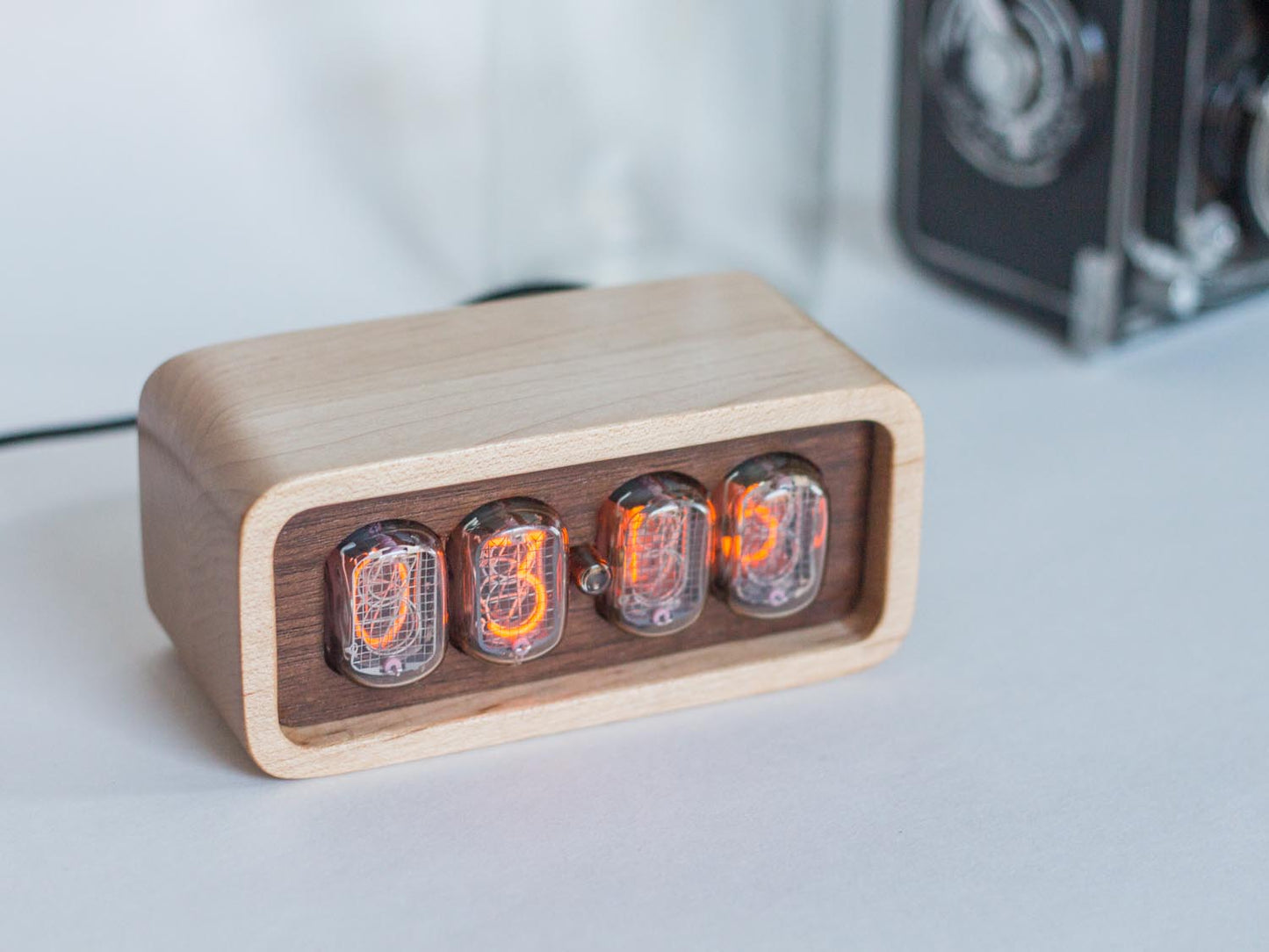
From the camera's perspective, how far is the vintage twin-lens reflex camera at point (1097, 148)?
4.60ft

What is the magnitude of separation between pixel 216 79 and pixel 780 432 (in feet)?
2.67

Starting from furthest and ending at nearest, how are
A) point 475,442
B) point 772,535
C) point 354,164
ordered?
point 354,164 < point 772,535 < point 475,442

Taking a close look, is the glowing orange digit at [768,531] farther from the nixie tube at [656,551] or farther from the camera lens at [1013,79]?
the camera lens at [1013,79]

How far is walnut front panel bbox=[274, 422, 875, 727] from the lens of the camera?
0.94 m

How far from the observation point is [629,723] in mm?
1032

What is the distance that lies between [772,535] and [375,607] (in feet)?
0.73

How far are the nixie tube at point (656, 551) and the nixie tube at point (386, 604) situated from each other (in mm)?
95

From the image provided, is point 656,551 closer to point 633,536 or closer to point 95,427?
point 633,536

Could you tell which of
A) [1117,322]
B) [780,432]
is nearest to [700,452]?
[780,432]

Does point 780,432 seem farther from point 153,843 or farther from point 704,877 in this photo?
point 153,843

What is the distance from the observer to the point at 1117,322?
1.49m

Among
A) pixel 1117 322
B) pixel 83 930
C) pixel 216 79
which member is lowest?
pixel 83 930

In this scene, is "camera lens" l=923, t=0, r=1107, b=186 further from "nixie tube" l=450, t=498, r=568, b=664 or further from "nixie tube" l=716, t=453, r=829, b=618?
"nixie tube" l=450, t=498, r=568, b=664

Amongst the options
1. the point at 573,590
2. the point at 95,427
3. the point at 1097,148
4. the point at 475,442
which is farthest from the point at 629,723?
the point at 1097,148
